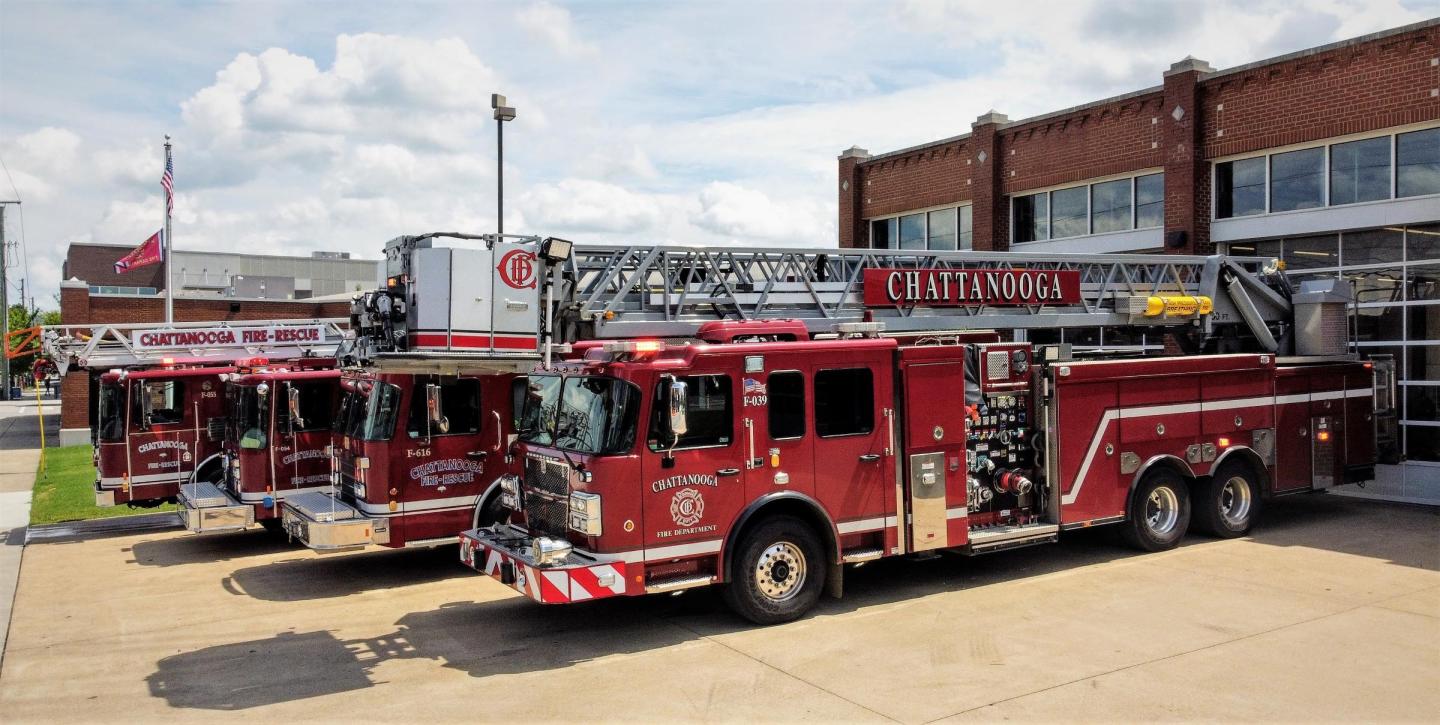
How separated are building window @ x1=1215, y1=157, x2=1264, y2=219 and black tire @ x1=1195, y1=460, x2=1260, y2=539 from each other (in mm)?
7149

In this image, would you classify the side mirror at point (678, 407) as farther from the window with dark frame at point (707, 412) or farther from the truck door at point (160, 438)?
the truck door at point (160, 438)

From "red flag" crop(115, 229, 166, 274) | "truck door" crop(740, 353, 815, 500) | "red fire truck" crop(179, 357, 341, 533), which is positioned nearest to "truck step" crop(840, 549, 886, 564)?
"truck door" crop(740, 353, 815, 500)

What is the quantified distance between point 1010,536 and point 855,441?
89.1 inches

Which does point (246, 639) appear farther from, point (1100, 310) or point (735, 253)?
point (1100, 310)

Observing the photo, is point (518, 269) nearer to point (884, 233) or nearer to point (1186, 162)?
point (1186, 162)

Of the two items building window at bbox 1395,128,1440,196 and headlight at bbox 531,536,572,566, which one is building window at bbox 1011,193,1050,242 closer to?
building window at bbox 1395,128,1440,196

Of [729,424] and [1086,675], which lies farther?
[729,424]

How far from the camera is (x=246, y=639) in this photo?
9242mm

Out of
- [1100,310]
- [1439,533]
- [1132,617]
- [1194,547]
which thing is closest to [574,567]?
[1132,617]

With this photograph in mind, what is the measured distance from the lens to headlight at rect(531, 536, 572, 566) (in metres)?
8.30

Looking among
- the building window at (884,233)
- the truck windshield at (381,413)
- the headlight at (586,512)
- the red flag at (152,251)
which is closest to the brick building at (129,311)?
the red flag at (152,251)

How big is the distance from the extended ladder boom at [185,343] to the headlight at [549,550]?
9.27 metres

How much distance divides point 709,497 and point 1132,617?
3869 mm

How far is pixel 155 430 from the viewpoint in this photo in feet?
49.8
